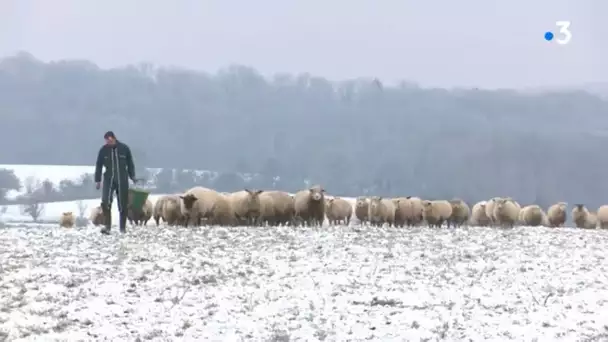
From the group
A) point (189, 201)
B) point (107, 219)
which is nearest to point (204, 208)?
point (189, 201)

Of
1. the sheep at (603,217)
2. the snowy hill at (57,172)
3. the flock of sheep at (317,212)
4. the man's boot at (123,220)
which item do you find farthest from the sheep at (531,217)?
the snowy hill at (57,172)

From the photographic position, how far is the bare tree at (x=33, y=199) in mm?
72037

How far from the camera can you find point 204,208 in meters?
24.9

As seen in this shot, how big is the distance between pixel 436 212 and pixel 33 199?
2539 inches

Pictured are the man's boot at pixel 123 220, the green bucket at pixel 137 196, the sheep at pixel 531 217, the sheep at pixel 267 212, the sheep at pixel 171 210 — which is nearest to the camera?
the man's boot at pixel 123 220

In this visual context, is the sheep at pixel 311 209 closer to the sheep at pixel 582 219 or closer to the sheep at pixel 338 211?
the sheep at pixel 338 211

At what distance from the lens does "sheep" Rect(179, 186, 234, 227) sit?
24.7 meters

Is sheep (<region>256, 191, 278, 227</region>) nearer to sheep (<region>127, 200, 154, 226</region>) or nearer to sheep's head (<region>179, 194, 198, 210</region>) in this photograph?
sheep's head (<region>179, 194, 198, 210</region>)

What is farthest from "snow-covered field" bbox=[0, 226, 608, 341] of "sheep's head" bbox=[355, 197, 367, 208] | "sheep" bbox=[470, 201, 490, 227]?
"sheep" bbox=[470, 201, 490, 227]

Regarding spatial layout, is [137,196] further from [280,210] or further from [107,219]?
[107,219]

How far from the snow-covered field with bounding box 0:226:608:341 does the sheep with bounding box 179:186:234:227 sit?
23.4 feet

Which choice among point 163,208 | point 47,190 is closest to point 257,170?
point 47,190

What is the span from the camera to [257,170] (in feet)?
438

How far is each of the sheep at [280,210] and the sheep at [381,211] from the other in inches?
225
